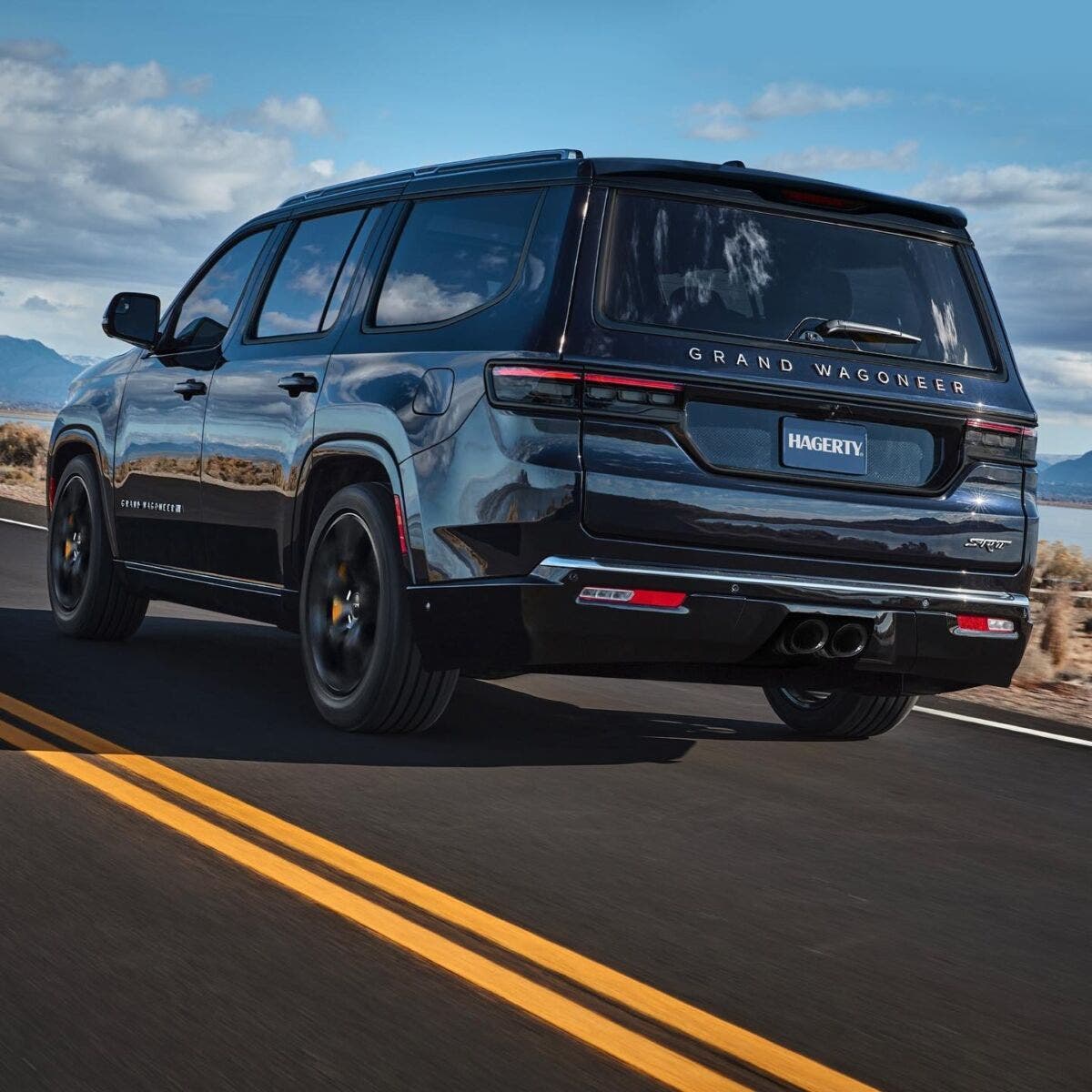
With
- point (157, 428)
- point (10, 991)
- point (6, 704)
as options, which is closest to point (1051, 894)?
point (10, 991)

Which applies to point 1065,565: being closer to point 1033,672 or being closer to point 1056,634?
point 1056,634

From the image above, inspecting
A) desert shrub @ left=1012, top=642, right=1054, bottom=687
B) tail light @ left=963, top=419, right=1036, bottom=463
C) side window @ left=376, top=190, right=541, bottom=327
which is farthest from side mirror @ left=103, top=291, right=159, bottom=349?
desert shrub @ left=1012, top=642, right=1054, bottom=687

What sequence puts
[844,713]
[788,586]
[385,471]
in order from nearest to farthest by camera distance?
[788,586] < [385,471] < [844,713]

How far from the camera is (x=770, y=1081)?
3.52 metres

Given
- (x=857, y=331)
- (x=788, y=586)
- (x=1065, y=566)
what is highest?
(x=857, y=331)

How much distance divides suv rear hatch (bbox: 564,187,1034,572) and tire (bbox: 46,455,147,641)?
12.6 ft

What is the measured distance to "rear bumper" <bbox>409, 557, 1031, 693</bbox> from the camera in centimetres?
612

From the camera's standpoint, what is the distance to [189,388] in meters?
8.39

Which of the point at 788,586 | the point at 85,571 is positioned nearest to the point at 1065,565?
the point at 85,571

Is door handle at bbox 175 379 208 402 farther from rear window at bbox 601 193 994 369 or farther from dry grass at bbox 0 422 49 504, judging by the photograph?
dry grass at bbox 0 422 49 504

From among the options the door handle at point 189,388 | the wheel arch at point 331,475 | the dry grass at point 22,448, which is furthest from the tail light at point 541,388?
the dry grass at point 22,448

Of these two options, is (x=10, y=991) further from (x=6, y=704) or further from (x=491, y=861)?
(x=6, y=704)

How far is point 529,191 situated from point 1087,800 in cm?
301

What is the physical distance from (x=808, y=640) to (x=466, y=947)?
8.07 feet
